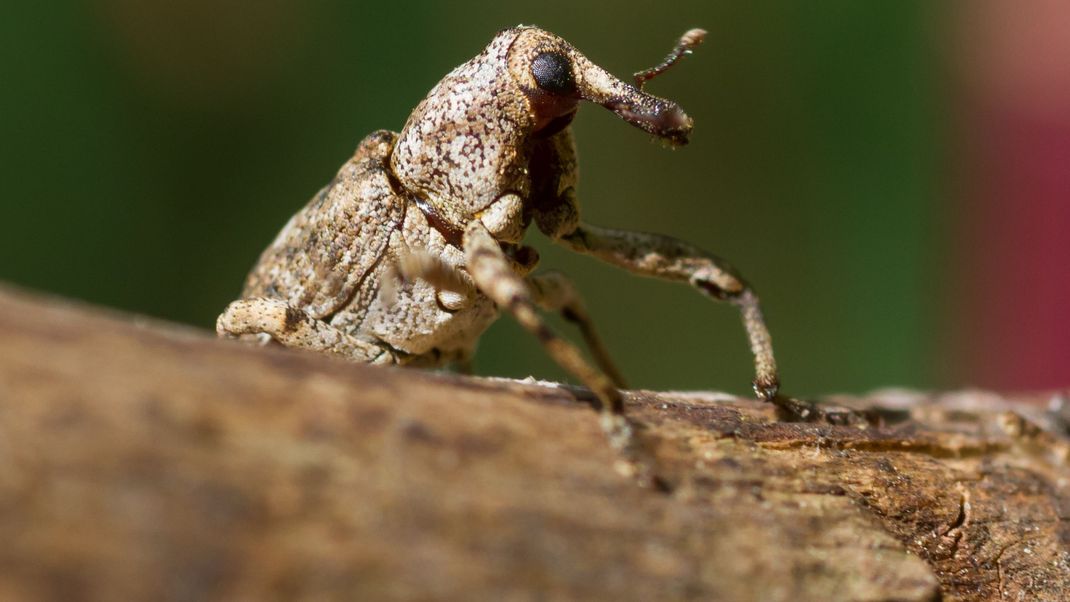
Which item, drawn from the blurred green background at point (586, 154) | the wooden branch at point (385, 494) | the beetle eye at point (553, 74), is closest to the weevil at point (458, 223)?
the beetle eye at point (553, 74)

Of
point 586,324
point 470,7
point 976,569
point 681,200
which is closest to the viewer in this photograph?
point 976,569

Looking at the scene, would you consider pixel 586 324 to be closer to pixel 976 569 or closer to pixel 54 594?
pixel 976 569

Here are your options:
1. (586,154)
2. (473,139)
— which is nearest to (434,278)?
(473,139)

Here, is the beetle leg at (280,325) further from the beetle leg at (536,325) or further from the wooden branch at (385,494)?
the wooden branch at (385,494)

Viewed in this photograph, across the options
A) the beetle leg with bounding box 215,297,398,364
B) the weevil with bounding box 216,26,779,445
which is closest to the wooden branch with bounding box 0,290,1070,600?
the weevil with bounding box 216,26,779,445

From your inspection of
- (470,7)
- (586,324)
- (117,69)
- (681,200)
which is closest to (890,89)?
(681,200)
